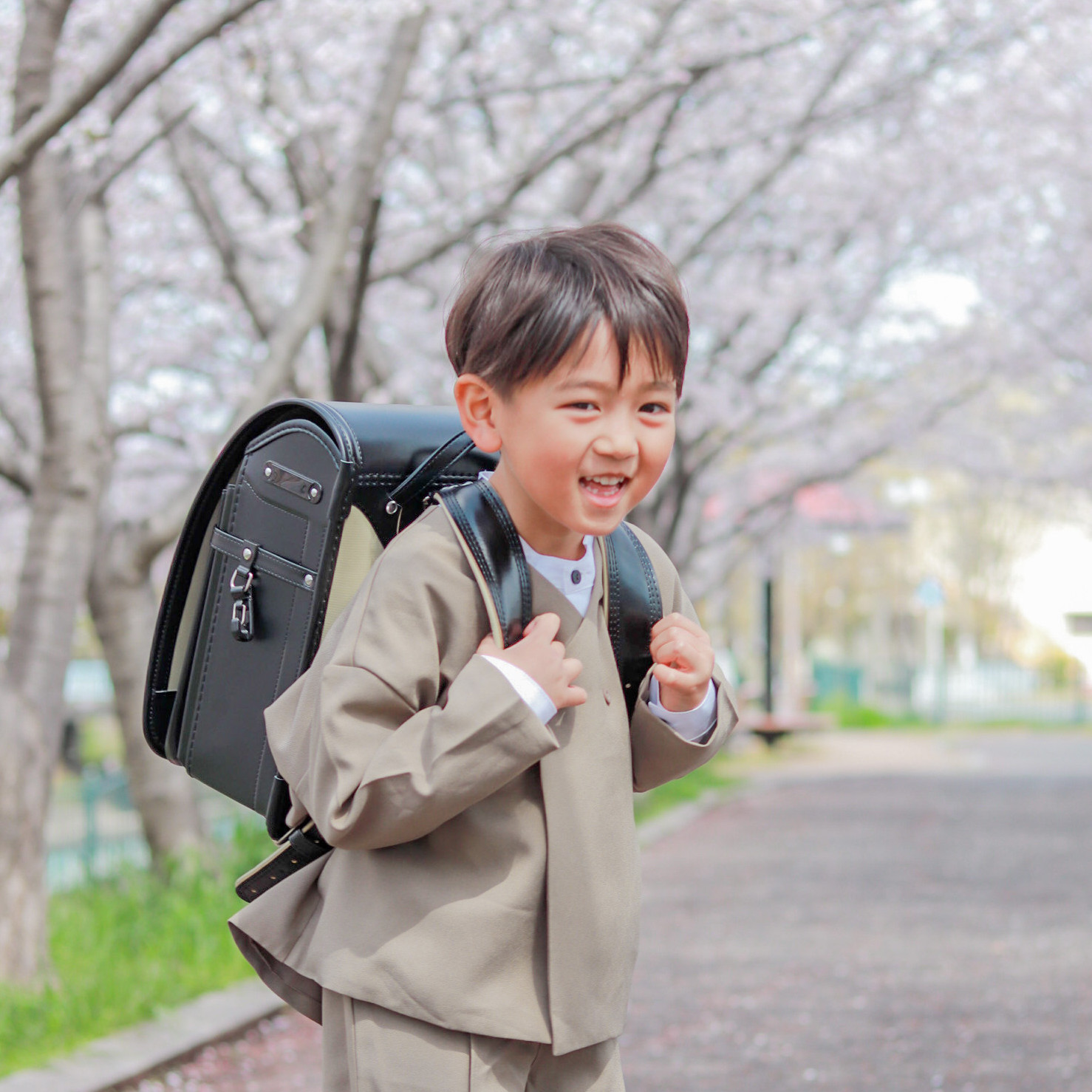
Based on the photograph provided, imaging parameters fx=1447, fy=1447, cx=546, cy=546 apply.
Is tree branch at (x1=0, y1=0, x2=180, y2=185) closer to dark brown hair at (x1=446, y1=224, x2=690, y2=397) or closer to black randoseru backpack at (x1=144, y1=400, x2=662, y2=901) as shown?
black randoseru backpack at (x1=144, y1=400, x2=662, y2=901)

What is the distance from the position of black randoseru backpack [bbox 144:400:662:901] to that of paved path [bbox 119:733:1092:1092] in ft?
7.71

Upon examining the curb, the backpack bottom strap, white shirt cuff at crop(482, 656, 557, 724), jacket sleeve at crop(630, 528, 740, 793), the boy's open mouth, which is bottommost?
the curb

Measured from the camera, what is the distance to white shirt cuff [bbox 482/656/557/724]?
157 centimetres

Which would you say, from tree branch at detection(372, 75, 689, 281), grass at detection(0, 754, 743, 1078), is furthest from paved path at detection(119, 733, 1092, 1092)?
tree branch at detection(372, 75, 689, 281)

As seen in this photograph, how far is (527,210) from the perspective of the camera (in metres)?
8.84

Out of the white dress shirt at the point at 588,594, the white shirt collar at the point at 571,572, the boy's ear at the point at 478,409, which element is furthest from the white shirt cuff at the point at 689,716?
the boy's ear at the point at 478,409

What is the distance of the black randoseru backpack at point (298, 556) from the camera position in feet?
5.86

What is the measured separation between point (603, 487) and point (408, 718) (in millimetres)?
341

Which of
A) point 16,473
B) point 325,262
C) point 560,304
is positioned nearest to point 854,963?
point 325,262

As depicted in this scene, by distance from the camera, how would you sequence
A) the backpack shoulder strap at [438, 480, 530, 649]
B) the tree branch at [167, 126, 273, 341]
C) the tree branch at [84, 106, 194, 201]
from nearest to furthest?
the backpack shoulder strap at [438, 480, 530, 649] → the tree branch at [84, 106, 194, 201] → the tree branch at [167, 126, 273, 341]

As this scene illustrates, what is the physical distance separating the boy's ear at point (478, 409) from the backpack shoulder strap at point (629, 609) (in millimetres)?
225

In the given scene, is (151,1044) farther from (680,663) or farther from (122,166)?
(122,166)

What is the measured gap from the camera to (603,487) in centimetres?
165

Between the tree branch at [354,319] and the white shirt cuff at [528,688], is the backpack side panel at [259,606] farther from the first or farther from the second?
the tree branch at [354,319]
